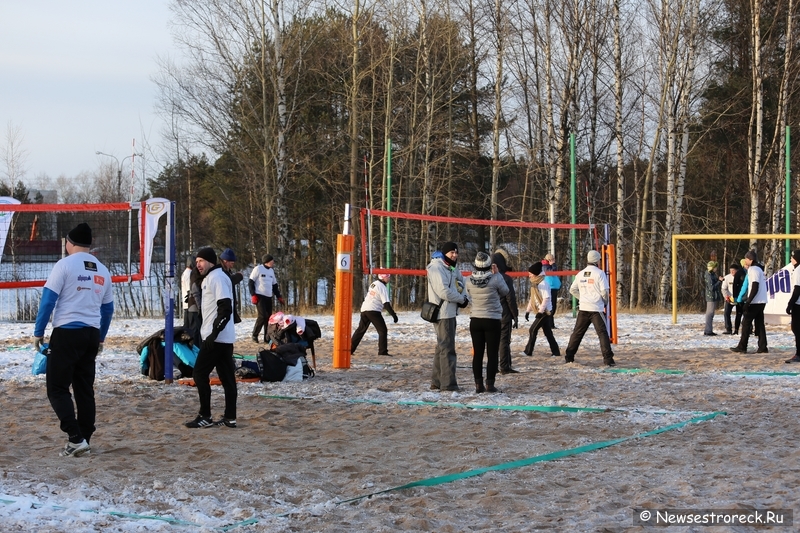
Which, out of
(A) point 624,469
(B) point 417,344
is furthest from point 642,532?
(B) point 417,344

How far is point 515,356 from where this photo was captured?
1363 cm

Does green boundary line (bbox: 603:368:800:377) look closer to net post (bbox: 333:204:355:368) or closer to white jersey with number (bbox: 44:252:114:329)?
net post (bbox: 333:204:355:368)

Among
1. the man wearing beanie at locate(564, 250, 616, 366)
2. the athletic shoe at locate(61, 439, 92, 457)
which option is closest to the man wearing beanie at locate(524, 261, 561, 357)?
the man wearing beanie at locate(564, 250, 616, 366)

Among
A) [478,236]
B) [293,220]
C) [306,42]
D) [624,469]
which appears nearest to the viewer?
[624,469]

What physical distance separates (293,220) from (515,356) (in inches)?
746

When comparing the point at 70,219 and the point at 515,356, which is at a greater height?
the point at 70,219

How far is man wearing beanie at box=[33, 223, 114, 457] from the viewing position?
21.7ft

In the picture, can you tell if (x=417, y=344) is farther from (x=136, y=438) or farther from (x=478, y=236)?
(x=478, y=236)

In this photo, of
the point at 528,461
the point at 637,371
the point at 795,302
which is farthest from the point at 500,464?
the point at 795,302

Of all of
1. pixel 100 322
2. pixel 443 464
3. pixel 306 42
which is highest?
pixel 306 42

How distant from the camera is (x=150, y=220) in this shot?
34.9 ft

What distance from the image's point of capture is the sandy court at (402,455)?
5.10 m

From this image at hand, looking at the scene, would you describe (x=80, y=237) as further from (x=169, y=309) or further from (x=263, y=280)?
(x=263, y=280)

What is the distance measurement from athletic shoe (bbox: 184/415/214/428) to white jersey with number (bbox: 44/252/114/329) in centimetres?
134
